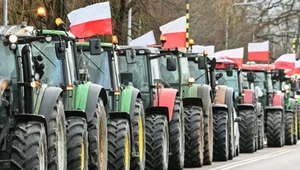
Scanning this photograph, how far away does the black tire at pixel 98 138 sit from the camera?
52.0 feet

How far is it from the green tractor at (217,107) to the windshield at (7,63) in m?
11.8

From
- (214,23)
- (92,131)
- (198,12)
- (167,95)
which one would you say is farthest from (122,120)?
(214,23)

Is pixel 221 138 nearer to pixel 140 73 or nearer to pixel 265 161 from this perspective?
pixel 265 161

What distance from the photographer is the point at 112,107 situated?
1850cm

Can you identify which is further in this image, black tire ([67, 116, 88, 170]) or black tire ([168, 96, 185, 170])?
black tire ([168, 96, 185, 170])

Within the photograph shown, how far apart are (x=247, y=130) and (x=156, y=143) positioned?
1053 cm

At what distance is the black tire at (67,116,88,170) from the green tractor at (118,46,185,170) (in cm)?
538

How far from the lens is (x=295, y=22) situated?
3814 inches

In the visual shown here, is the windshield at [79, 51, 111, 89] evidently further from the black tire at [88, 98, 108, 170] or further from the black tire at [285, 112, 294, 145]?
the black tire at [285, 112, 294, 145]

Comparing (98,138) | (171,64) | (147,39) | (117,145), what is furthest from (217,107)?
(98,138)

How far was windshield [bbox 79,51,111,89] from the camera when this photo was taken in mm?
18547

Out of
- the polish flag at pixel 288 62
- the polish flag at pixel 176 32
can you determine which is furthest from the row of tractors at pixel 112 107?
the polish flag at pixel 288 62

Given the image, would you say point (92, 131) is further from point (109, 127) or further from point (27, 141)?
point (27, 141)

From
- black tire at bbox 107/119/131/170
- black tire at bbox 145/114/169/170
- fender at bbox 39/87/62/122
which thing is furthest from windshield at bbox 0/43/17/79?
black tire at bbox 145/114/169/170
